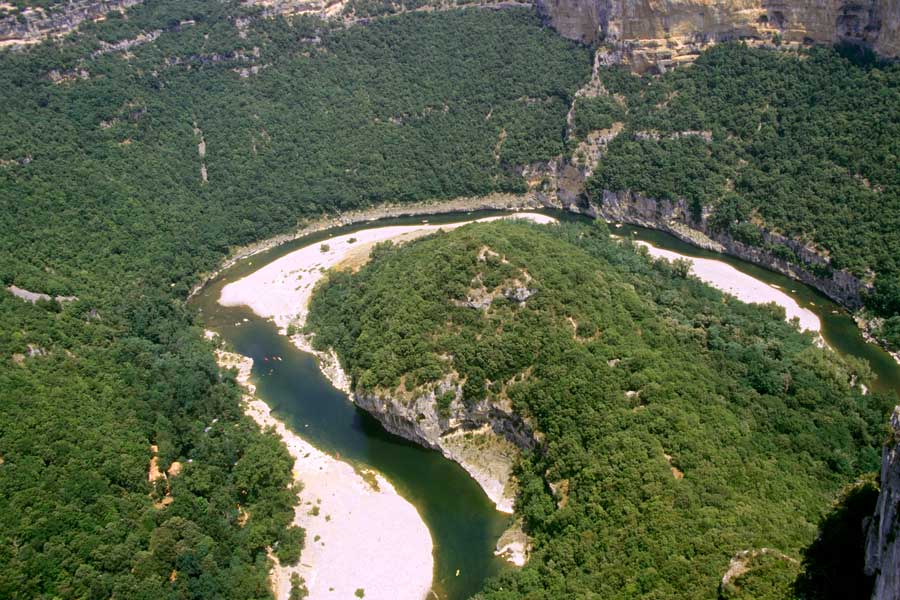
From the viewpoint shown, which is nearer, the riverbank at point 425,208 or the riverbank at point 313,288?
the riverbank at point 313,288

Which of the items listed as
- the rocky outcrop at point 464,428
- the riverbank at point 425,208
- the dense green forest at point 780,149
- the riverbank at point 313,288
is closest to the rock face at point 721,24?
the dense green forest at point 780,149

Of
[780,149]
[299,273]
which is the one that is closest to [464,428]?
[299,273]

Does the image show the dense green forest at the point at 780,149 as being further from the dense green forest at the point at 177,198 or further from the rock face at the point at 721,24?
the dense green forest at the point at 177,198

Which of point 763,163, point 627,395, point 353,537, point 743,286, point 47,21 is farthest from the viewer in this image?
point 47,21

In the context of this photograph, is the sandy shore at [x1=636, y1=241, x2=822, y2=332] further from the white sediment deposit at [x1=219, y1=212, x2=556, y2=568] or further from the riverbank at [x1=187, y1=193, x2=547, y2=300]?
the riverbank at [x1=187, y1=193, x2=547, y2=300]

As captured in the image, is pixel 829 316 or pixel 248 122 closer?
pixel 829 316

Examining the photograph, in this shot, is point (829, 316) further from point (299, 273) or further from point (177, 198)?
point (177, 198)

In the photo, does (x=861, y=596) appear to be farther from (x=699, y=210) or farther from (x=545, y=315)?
(x=699, y=210)

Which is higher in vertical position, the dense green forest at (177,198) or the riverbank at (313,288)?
the dense green forest at (177,198)
